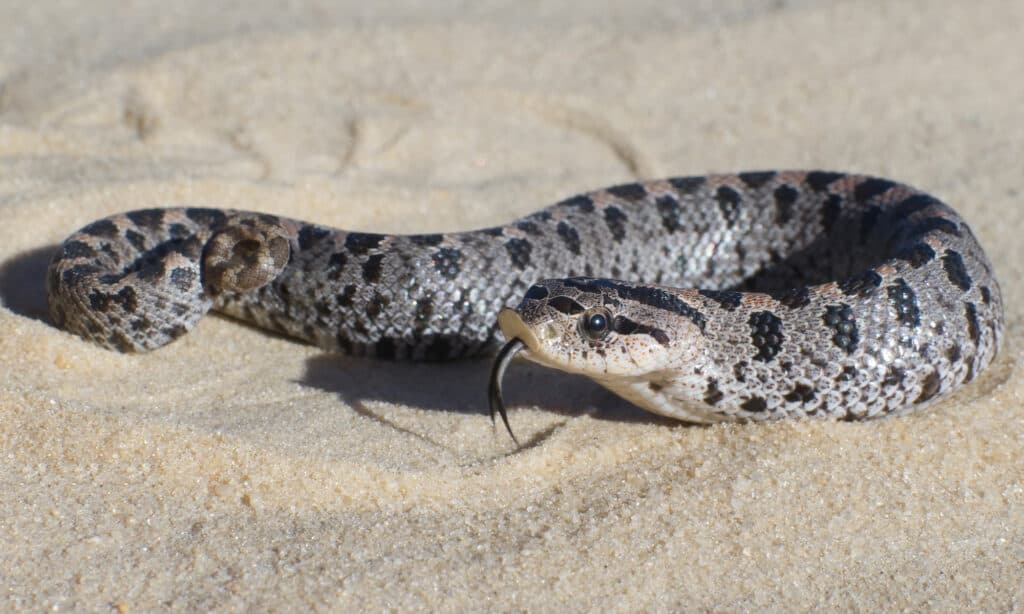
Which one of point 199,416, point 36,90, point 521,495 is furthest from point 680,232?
point 36,90

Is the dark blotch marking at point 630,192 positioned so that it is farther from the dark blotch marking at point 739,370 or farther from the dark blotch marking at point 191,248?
the dark blotch marking at point 191,248

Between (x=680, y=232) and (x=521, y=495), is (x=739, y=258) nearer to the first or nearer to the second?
(x=680, y=232)

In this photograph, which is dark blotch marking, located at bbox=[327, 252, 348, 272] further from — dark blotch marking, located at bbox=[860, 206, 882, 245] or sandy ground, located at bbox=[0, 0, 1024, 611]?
dark blotch marking, located at bbox=[860, 206, 882, 245]

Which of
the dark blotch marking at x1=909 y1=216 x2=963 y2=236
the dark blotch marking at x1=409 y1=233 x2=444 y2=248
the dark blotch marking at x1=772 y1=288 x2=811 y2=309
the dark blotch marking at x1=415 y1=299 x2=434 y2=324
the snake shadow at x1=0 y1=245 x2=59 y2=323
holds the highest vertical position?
the dark blotch marking at x1=909 y1=216 x2=963 y2=236

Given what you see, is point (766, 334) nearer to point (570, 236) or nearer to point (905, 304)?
point (905, 304)

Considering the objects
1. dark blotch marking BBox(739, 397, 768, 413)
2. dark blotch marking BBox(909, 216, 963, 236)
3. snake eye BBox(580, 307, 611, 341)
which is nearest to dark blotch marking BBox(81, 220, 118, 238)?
snake eye BBox(580, 307, 611, 341)

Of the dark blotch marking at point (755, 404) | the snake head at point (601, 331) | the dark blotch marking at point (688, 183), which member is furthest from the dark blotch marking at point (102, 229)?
the dark blotch marking at point (755, 404)
